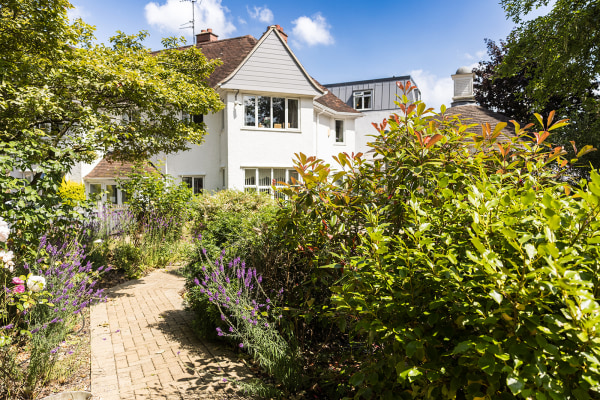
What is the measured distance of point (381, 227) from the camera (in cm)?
243

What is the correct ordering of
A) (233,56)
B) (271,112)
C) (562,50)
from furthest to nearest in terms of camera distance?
(233,56)
(271,112)
(562,50)

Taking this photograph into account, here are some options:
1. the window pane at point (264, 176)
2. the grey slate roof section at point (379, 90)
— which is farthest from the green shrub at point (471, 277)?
the grey slate roof section at point (379, 90)

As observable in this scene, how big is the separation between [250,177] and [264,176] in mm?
654

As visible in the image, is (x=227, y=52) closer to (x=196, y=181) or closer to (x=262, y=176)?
(x=196, y=181)

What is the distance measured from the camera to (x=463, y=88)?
20219mm

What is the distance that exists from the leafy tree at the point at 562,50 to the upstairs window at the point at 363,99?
1442 centimetres

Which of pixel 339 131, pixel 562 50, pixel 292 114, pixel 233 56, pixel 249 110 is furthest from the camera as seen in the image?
pixel 339 131

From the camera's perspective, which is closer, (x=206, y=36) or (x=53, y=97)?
(x=53, y=97)

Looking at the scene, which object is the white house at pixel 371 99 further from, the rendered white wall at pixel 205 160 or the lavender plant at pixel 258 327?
the lavender plant at pixel 258 327

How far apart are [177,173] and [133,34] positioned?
8634 mm

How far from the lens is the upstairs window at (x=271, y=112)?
16062 mm

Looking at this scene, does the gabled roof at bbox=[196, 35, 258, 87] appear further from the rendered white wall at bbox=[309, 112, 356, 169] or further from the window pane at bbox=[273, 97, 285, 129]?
the rendered white wall at bbox=[309, 112, 356, 169]

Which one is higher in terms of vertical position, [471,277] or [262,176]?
[262,176]

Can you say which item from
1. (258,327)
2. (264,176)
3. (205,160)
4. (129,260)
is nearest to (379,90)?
(264,176)
